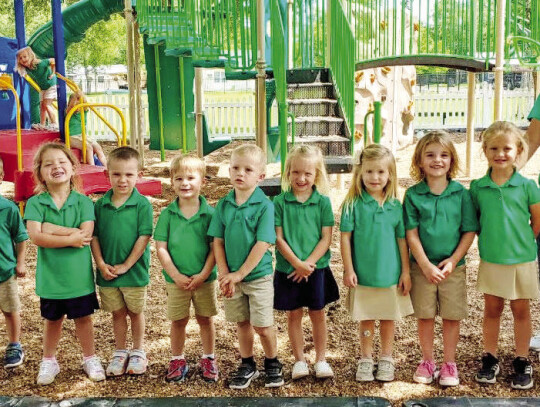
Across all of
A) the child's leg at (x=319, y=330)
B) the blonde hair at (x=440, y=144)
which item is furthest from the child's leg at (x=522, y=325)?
the child's leg at (x=319, y=330)

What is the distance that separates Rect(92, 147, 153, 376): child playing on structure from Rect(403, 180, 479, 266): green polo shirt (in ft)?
4.56

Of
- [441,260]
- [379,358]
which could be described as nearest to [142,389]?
[379,358]

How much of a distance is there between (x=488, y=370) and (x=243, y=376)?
50.4 inches

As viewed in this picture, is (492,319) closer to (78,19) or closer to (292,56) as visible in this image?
(292,56)

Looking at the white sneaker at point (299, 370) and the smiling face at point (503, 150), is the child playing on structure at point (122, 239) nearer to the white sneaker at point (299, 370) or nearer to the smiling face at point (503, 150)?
the white sneaker at point (299, 370)

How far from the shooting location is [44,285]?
355cm

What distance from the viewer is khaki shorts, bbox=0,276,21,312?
378 centimetres

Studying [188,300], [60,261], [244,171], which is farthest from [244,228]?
[60,261]

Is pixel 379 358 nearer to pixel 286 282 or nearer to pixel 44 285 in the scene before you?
pixel 286 282

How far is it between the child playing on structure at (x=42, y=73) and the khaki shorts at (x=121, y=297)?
6.14 meters

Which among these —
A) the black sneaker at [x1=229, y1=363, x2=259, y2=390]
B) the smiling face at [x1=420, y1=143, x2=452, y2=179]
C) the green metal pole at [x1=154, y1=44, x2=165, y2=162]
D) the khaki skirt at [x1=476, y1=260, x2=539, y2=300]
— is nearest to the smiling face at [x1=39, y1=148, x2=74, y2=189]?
the black sneaker at [x1=229, y1=363, x2=259, y2=390]

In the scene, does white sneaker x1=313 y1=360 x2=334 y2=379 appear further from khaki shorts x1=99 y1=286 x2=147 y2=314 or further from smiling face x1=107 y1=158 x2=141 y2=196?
smiling face x1=107 y1=158 x2=141 y2=196

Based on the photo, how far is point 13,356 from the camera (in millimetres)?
3906

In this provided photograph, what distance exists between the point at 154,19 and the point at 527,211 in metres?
7.30
